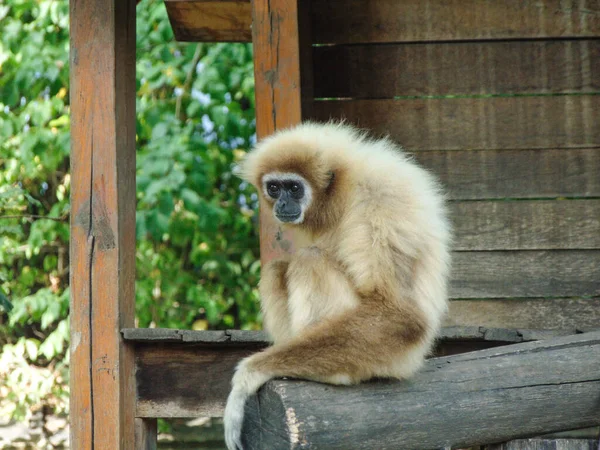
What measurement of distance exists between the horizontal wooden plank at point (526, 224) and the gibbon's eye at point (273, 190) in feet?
5.31

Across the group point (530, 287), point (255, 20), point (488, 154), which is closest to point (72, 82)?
point (255, 20)

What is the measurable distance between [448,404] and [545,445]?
0.56 m

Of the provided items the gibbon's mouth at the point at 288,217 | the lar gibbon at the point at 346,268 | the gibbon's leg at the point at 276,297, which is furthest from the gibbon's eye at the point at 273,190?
the gibbon's leg at the point at 276,297

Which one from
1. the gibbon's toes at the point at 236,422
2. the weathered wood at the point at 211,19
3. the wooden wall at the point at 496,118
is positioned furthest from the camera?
Answer: the wooden wall at the point at 496,118

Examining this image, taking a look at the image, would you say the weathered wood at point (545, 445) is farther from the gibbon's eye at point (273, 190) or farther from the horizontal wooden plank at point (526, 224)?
the horizontal wooden plank at point (526, 224)

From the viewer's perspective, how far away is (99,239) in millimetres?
4500

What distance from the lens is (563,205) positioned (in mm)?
5625

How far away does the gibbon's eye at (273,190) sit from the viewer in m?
4.50

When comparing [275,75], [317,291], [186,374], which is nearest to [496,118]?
[275,75]

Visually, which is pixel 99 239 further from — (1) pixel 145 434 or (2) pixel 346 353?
(2) pixel 346 353

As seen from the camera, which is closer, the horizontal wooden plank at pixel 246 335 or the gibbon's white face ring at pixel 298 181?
the gibbon's white face ring at pixel 298 181

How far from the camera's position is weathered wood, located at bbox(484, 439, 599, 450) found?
3.46m

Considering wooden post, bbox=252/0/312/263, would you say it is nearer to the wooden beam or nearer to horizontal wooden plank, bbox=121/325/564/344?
horizontal wooden plank, bbox=121/325/564/344

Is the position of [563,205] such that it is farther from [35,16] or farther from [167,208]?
[35,16]
